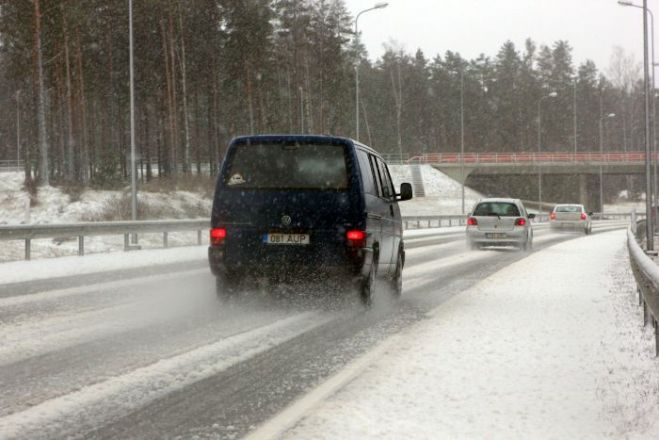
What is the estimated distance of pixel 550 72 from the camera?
116m

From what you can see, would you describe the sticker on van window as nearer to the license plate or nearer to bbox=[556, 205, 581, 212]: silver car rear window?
the license plate

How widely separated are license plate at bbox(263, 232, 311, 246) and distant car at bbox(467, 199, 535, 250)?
15.1 metres

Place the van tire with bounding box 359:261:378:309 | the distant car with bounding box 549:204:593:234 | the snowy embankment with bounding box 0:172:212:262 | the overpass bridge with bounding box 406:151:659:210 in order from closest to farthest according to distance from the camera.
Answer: the van tire with bounding box 359:261:378:309, the snowy embankment with bounding box 0:172:212:262, the distant car with bounding box 549:204:593:234, the overpass bridge with bounding box 406:151:659:210

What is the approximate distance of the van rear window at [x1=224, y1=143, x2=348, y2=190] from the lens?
30.6ft

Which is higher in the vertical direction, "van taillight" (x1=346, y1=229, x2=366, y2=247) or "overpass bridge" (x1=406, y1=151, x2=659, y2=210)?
"overpass bridge" (x1=406, y1=151, x2=659, y2=210)

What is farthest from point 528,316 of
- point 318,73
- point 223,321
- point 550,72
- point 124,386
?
point 550,72

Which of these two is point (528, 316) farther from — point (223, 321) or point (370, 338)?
point (223, 321)

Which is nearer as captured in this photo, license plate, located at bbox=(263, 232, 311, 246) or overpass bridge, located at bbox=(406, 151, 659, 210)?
license plate, located at bbox=(263, 232, 311, 246)

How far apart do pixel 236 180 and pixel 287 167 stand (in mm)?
624

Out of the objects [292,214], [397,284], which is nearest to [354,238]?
[292,214]

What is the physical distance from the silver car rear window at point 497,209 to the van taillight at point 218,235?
15.7 meters

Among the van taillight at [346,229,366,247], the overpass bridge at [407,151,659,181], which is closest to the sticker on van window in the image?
the van taillight at [346,229,366,247]

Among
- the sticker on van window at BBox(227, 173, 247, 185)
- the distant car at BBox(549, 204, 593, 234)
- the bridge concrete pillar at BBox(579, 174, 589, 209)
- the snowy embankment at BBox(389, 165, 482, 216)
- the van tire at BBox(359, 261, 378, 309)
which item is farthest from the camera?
the bridge concrete pillar at BBox(579, 174, 589, 209)

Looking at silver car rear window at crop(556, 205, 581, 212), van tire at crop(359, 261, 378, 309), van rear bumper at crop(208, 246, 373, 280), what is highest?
silver car rear window at crop(556, 205, 581, 212)
